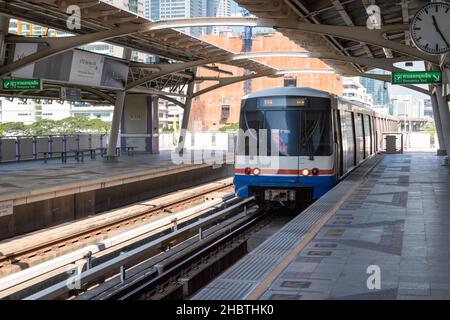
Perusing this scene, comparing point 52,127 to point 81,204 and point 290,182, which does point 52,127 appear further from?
point 290,182

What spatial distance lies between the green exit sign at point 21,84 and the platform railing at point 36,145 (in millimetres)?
6877

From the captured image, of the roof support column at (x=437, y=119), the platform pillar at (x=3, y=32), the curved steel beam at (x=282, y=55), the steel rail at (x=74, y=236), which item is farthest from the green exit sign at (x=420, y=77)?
the platform pillar at (x=3, y=32)

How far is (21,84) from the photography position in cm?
1792

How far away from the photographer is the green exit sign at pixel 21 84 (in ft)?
58.6

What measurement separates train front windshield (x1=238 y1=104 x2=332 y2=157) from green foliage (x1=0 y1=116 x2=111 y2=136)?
65.0 ft

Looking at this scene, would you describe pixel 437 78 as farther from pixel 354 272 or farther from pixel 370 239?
pixel 354 272

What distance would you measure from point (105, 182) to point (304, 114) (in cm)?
712

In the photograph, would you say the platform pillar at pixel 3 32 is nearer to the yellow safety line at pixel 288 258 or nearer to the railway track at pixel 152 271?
the railway track at pixel 152 271

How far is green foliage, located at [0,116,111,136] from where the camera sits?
1324 inches

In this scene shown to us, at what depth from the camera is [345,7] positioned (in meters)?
15.5

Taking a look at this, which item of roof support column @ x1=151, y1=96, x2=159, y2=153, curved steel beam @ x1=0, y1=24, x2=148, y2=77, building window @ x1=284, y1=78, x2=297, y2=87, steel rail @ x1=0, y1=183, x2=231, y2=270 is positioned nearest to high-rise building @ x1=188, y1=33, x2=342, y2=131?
building window @ x1=284, y1=78, x2=297, y2=87

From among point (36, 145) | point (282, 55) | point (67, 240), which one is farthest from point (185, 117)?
point (67, 240)
